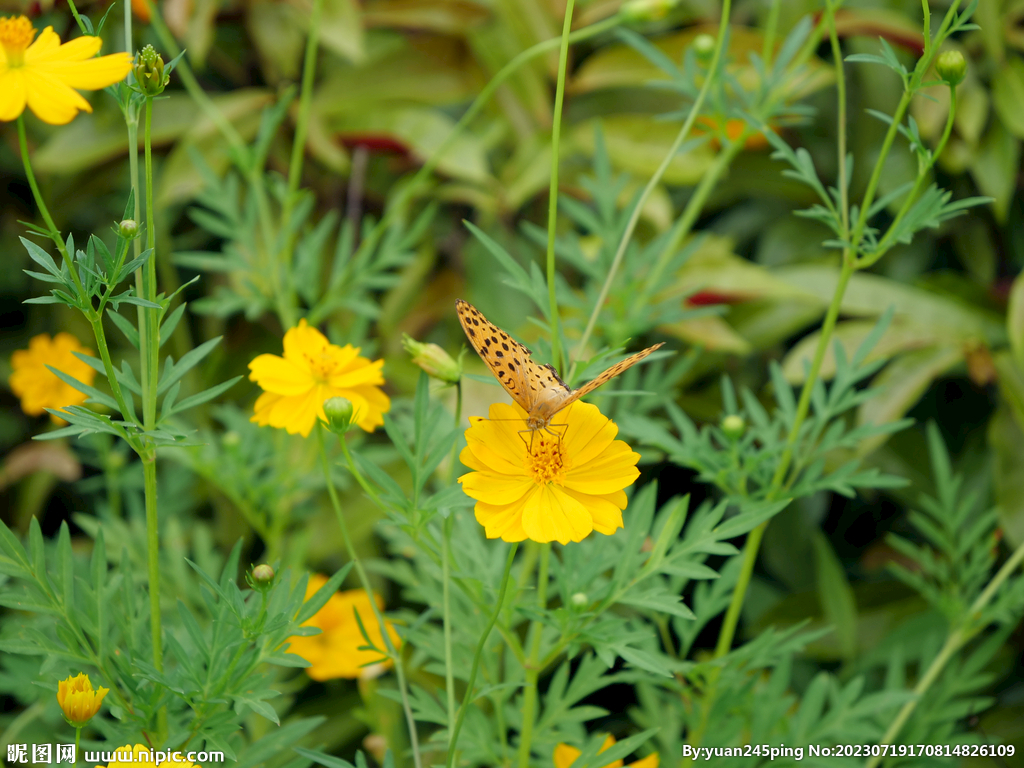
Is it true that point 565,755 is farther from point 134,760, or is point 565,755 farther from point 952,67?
point 952,67

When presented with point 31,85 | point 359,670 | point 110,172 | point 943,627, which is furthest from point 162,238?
point 943,627

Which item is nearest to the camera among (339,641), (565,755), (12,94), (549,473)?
(12,94)

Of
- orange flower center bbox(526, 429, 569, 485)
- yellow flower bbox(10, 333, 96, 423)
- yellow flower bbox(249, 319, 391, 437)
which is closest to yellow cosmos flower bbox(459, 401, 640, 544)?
orange flower center bbox(526, 429, 569, 485)

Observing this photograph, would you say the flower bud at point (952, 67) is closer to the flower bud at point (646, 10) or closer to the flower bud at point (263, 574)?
the flower bud at point (646, 10)

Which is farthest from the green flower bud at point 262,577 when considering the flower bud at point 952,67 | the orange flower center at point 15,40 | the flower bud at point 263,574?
the flower bud at point 952,67

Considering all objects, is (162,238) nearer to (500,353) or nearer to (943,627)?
(500,353)

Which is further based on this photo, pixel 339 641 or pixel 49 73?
pixel 339 641

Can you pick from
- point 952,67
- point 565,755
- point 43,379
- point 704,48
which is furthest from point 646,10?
point 43,379
